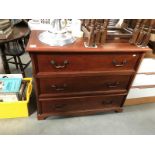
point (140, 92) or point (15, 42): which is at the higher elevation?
point (15, 42)

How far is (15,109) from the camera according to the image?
58.2 inches

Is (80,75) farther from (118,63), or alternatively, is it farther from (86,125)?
(86,125)

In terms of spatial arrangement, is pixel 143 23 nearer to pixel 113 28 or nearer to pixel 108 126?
Answer: pixel 113 28

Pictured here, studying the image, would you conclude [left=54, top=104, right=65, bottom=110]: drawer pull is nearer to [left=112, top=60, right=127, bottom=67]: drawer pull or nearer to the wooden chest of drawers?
the wooden chest of drawers

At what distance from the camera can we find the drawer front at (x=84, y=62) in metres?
1.09

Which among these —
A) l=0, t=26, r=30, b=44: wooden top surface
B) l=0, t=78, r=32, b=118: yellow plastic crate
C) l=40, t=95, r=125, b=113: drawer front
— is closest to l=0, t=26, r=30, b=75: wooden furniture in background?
l=0, t=26, r=30, b=44: wooden top surface

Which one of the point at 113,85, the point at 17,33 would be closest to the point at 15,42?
the point at 17,33

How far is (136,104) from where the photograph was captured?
181cm

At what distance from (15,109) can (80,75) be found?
0.74 meters

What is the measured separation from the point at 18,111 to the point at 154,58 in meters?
1.37

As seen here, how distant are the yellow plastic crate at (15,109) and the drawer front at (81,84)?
29 cm

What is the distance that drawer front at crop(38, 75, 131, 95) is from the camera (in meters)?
1.24
